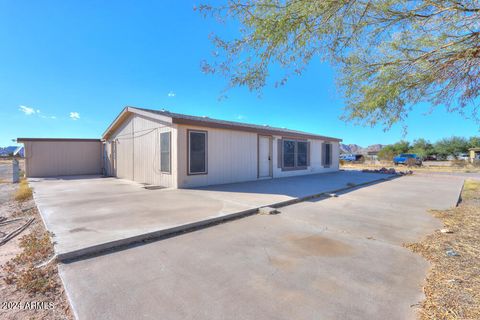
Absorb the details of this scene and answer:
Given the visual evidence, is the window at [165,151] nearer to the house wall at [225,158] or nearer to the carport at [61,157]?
the house wall at [225,158]

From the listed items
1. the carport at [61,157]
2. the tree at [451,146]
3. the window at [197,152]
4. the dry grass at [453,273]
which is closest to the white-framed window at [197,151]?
the window at [197,152]

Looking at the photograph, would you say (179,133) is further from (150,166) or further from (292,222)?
(292,222)

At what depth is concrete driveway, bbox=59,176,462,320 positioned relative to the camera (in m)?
1.90

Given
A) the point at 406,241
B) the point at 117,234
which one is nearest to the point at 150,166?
the point at 117,234

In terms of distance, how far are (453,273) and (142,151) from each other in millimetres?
10789

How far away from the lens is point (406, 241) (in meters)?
3.58

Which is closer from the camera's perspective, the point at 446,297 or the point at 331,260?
the point at 446,297

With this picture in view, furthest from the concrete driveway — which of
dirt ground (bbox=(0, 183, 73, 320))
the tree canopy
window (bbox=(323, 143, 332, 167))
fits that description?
the tree canopy

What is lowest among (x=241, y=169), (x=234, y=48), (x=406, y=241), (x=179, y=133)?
(x=406, y=241)

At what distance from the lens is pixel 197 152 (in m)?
8.62

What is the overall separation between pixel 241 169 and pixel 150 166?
160 inches

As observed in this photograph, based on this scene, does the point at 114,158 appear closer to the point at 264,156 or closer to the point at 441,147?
the point at 264,156

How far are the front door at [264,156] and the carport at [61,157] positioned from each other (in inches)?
460

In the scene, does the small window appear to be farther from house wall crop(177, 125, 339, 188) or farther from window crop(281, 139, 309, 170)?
house wall crop(177, 125, 339, 188)
